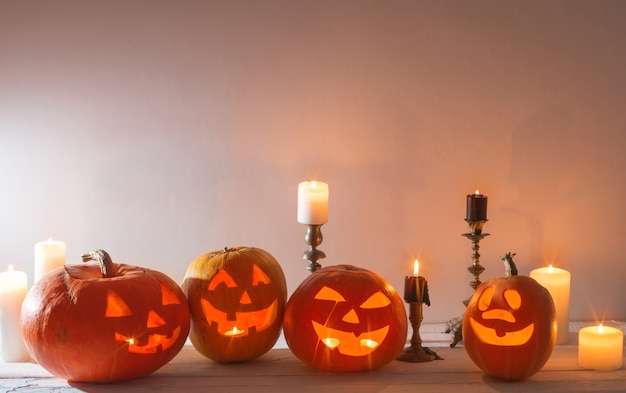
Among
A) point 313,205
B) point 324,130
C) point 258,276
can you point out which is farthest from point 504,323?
point 324,130

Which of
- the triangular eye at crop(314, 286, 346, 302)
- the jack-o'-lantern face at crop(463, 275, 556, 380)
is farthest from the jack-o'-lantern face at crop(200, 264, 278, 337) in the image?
the jack-o'-lantern face at crop(463, 275, 556, 380)

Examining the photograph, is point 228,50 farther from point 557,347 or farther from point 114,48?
point 557,347

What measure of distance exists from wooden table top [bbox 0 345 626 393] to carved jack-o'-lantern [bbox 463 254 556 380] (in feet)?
0.12

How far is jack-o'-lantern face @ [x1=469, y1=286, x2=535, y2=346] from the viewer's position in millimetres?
1461

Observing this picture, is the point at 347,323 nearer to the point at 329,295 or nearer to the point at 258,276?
the point at 329,295

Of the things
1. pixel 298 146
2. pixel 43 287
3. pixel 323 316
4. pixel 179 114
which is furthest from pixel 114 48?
pixel 323 316

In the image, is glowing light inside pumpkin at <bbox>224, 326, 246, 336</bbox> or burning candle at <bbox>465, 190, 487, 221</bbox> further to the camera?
burning candle at <bbox>465, 190, 487, 221</bbox>

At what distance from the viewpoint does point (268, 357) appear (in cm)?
166

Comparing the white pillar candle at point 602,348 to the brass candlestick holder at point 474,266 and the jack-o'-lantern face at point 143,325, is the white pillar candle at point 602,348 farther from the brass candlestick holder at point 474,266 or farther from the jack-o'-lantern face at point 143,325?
the jack-o'-lantern face at point 143,325

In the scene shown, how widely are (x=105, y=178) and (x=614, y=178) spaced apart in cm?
133

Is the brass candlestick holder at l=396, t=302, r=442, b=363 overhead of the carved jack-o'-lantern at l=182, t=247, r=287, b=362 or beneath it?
beneath

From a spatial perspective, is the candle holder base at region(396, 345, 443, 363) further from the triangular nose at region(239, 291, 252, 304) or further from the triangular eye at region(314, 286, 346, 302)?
the triangular nose at region(239, 291, 252, 304)

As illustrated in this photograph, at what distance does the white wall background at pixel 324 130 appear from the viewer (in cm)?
209

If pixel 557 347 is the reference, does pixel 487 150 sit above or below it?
above
